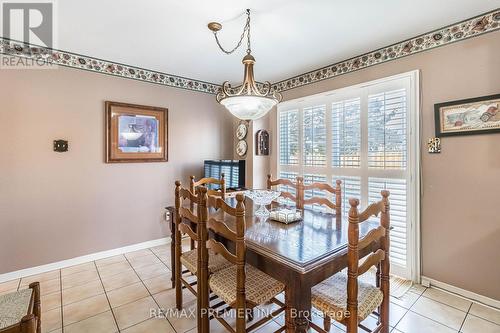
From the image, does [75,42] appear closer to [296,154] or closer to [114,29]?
[114,29]

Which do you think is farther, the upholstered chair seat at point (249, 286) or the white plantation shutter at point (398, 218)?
the white plantation shutter at point (398, 218)

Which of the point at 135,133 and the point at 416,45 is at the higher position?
the point at 416,45

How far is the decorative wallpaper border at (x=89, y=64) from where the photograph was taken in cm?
258

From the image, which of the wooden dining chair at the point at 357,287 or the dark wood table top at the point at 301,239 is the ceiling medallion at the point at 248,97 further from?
the wooden dining chair at the point at 357,287

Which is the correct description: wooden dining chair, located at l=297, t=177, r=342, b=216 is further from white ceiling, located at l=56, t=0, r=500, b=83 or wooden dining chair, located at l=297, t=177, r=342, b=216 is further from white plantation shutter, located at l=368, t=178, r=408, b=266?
white ceiling, located at l=56, t=0, r=500, b=83

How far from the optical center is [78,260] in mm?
2963

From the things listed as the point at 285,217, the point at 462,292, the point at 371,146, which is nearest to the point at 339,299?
the point at 285,217

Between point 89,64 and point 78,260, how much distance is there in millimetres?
2378

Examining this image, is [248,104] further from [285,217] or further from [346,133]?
[346,133]

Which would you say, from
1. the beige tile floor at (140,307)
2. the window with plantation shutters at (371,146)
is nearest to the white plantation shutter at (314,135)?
the window with plantation shutters at (371,146)

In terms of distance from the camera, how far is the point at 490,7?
1.95 meters

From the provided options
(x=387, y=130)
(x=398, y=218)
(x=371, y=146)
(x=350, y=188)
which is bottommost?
(x=398, y=218)

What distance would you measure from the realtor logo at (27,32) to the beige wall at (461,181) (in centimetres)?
339

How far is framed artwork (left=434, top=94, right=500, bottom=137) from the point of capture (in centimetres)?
203
